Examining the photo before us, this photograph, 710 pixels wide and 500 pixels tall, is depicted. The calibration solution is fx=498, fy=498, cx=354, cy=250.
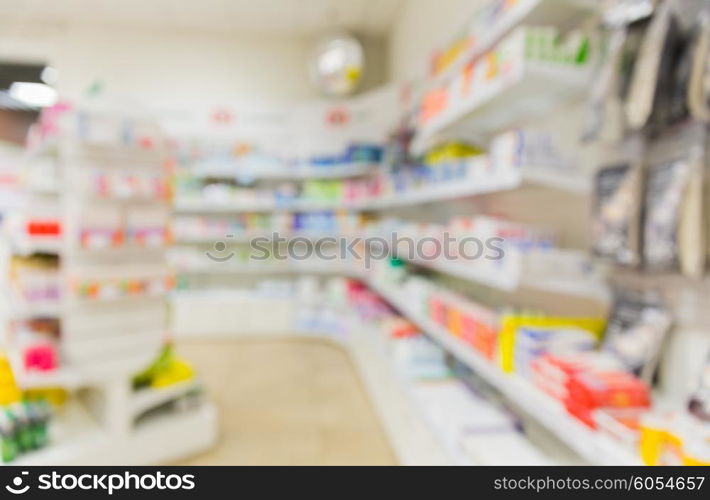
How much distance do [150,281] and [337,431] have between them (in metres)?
1.52

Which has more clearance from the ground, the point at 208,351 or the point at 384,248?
the point at 384,248

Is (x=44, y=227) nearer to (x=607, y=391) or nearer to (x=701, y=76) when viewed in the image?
(x=607, y=391)

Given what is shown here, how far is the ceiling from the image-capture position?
526cm

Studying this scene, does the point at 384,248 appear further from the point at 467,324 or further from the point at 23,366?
the point at 23,366

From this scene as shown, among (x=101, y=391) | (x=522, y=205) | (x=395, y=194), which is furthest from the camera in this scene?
(x=395, y=194)

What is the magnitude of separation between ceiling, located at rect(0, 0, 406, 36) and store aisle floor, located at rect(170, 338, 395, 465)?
12.0ft

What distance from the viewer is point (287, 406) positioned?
3.66 metres

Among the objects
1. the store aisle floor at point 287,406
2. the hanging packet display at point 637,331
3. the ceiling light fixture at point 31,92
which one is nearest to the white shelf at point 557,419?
the hanging packet display at point 637,331

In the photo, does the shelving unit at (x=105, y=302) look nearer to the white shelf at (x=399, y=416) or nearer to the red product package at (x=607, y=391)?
the white shelf at (x=399, y=416)

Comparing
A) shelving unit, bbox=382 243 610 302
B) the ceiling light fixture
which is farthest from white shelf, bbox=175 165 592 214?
the ceiling light fixture

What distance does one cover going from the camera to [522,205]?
267 centimetres

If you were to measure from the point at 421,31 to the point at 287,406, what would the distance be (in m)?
3.44

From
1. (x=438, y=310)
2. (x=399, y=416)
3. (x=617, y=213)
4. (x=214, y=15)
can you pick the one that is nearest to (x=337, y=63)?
(x=214, y=15)

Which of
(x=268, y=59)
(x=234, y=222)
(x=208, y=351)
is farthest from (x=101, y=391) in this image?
(x=268, y=59)
